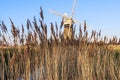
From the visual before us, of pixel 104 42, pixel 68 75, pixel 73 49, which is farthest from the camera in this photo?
A: pixel 104 42

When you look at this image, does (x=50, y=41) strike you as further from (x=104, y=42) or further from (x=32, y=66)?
(x=104, y=42)

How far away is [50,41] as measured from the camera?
16.3 feet

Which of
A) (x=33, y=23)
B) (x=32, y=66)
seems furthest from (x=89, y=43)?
(x=33, y=23)

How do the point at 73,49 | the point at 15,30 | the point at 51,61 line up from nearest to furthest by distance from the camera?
1. the point at 15,30
2. the point at 51,61
3. the point at 73,49

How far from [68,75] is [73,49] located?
0.87 meters

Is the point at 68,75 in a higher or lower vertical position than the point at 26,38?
lower

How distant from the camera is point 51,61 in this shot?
16.5ft

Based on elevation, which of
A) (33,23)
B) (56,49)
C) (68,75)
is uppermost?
(33,23)

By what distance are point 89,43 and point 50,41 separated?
1096 mm

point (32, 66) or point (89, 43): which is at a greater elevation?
point (89, 43)

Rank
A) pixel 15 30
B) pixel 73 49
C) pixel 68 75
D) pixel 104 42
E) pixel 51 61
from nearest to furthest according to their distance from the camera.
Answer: pixel 15 30 < pixel 51 61 < pixel 68 75 < pixel 73 49 < pixel 104 42

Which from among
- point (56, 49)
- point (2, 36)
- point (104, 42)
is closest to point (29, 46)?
point (2, 36)

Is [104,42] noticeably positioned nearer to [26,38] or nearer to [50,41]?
[50,41]

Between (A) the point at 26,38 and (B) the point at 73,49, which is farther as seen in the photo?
(B) the point at 73,49
